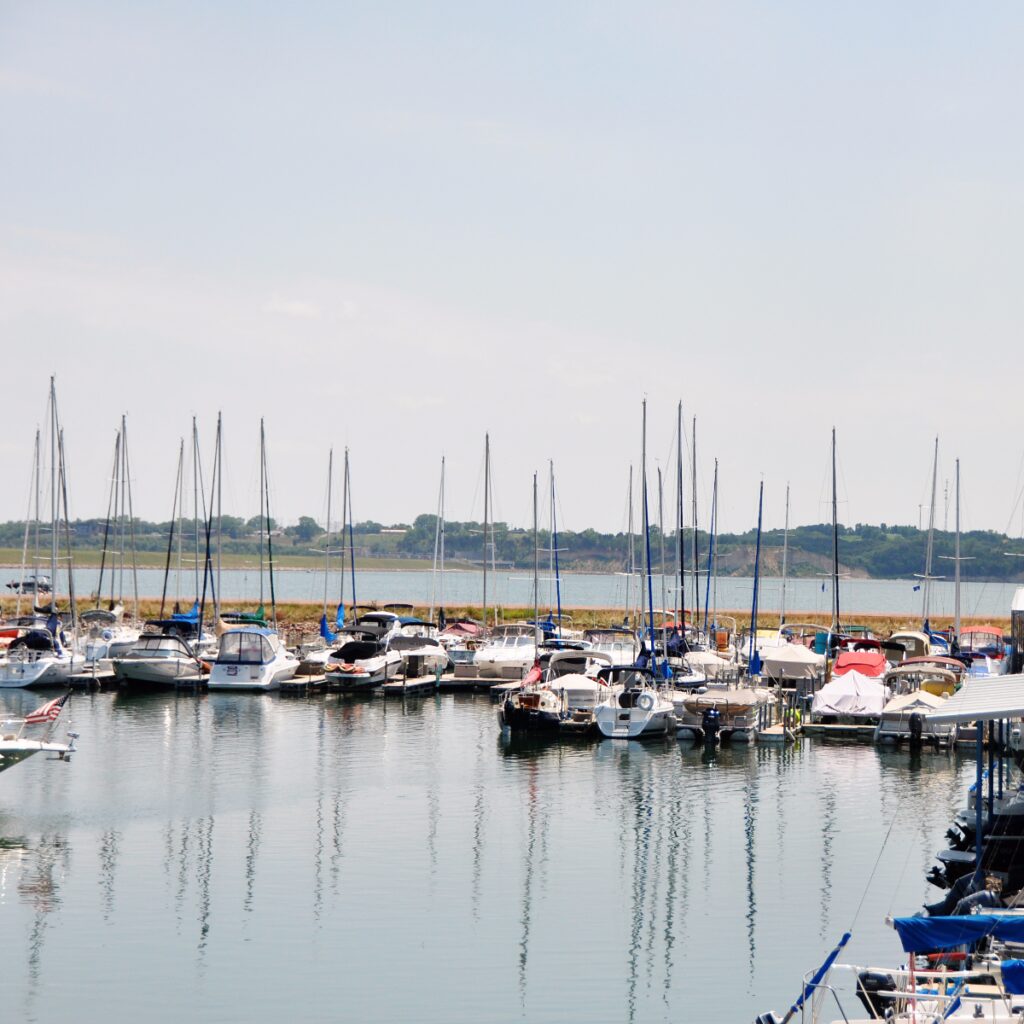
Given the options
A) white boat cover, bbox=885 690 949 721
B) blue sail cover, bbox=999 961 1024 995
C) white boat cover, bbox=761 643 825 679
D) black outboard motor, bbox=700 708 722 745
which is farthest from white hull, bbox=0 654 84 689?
blue sail cover, bbox=999 961 1024 995

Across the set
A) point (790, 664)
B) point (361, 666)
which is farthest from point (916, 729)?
point (361, 666)

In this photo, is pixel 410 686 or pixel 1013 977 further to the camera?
pixel 410 686

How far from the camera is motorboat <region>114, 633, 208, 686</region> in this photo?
219 ft

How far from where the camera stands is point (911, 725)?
5338 cm

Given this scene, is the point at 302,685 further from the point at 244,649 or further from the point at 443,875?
the point at 443,875

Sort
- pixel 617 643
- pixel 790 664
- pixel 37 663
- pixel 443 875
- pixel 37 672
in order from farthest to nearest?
pixel 617 643, pixel 37 663, pixel 37 672, pixel 790 664, pixel 443 875

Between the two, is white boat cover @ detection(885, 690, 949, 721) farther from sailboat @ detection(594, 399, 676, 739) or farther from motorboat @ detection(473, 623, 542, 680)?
motorboat @ detection(473, 623, 542, 680)

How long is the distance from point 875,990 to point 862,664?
4217 centimetres

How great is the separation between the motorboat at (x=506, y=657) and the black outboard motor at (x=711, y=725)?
15736mm

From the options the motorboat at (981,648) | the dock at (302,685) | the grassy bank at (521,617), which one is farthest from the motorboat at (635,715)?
the grassy bank at (521,617)

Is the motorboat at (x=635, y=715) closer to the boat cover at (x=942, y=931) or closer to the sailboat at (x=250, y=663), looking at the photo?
the sailboat at (x=250, y=663)

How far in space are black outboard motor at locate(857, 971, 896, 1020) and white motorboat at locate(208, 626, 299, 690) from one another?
159 feet

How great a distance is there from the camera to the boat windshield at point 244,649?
67312 mm

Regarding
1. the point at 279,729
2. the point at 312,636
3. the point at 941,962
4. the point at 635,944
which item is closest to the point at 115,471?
the point at 312,636
